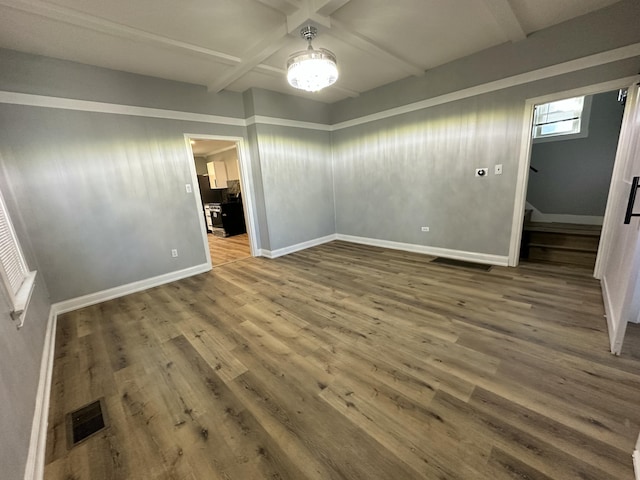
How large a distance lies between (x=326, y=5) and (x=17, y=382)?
3.19 m

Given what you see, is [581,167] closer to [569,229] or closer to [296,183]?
[569,229]

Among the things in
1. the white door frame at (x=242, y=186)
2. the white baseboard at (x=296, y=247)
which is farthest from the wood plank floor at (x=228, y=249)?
the white baseboard at (x=296, y=247)

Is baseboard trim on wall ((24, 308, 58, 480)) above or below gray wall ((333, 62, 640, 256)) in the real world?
below

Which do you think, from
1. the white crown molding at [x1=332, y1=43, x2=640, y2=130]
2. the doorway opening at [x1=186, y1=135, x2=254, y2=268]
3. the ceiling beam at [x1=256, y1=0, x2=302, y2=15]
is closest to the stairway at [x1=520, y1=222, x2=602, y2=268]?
the white crown molding at [x1=332, y1=43, x2=640, y2=130]

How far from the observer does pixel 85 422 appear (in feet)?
4.93

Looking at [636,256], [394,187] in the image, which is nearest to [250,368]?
[636,256]

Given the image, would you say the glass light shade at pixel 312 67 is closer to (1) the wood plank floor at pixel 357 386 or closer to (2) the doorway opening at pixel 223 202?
(1) the wood plank floor at pixel 357 386

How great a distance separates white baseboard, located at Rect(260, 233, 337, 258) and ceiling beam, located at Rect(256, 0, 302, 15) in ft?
10.7

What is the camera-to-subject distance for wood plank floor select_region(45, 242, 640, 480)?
121cm

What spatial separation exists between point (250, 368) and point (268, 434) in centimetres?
56

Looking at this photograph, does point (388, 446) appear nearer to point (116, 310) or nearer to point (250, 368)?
point (250, 368)

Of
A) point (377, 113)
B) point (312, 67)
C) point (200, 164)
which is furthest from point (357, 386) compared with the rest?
point (200, 164)

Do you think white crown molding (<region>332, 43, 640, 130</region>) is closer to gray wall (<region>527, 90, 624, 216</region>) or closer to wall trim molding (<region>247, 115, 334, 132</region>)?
wall trim molding (<region>247, 115, 334, 132</region>)

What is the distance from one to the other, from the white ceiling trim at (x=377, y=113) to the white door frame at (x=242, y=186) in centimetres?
24
